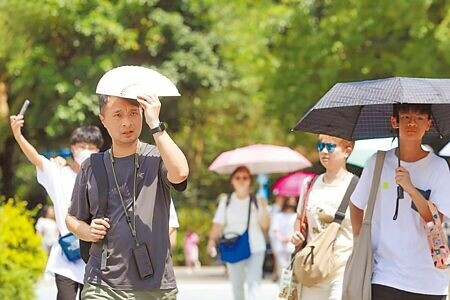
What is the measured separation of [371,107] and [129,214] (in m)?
1.97

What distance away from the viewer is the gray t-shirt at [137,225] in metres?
5.89

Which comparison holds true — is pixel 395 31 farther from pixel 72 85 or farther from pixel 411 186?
pixel 411 186

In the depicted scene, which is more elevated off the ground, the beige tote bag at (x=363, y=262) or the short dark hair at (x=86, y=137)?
the short dark hair at (x=86, y=137)

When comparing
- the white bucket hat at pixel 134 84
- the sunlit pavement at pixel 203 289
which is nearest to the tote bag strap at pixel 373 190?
the white bucket hat at pixel 134 84

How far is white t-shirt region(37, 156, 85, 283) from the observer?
332 inches

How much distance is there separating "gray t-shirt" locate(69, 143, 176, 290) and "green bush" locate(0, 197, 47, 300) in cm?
663

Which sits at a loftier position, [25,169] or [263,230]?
[25,169]

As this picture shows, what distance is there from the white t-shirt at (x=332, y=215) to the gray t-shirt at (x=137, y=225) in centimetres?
255

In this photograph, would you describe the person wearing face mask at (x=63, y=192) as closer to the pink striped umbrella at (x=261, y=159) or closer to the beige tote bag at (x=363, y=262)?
the beige tote bag at (x=363, y=262)

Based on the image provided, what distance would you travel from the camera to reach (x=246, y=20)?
3195cm

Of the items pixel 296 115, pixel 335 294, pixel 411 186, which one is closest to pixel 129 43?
pixel 296 115

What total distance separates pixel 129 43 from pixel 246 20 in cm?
613

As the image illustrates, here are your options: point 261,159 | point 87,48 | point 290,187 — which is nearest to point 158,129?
point 261,159

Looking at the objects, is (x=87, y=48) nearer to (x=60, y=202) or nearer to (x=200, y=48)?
(x=200, y=48)
